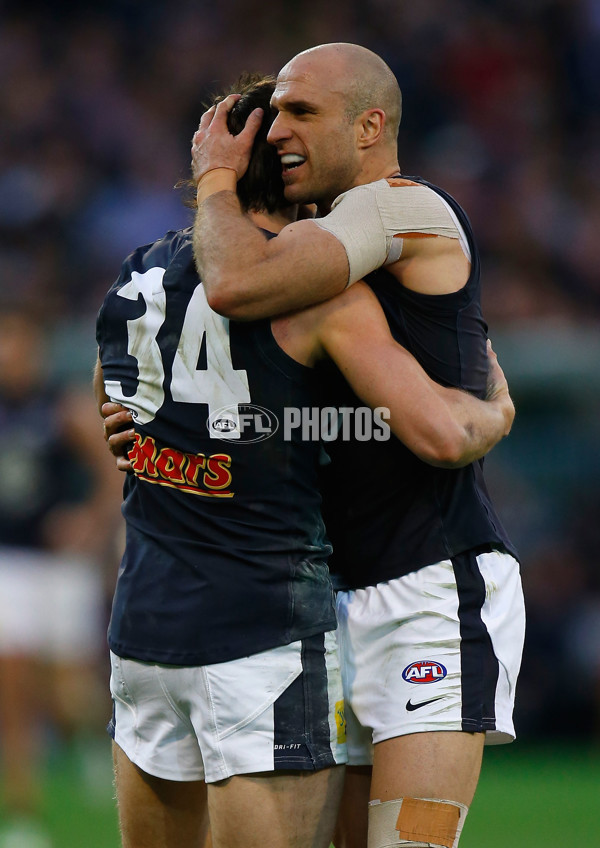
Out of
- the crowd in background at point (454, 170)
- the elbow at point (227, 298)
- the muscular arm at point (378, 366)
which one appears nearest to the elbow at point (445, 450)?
the muscular arm at point (378, 366)

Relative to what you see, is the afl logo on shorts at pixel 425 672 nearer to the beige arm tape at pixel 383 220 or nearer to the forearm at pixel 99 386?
the beige arm tape at pixel 383 220

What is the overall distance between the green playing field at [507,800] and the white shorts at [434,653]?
3340mm

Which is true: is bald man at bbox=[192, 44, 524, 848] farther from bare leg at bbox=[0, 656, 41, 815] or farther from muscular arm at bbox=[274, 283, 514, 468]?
bare leg at bbox=[0, 656, 41, 815]

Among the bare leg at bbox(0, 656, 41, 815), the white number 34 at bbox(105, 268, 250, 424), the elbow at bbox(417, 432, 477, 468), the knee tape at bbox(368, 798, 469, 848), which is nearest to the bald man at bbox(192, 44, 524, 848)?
the knee tape at bbox(368, 798, 469, 848)

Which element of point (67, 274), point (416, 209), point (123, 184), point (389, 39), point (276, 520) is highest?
point (389, 39)

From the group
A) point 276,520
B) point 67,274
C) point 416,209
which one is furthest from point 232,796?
point 67,274

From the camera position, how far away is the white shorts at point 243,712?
2.96 m

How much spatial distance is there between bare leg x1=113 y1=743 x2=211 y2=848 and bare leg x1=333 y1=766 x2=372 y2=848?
1.43 feet

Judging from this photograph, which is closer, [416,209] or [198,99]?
[416,209]

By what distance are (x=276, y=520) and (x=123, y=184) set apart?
27.5 feet

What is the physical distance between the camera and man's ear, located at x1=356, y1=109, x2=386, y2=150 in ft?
11.2

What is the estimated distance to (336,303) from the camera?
9.96 ft

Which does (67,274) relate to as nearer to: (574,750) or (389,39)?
(389,39)

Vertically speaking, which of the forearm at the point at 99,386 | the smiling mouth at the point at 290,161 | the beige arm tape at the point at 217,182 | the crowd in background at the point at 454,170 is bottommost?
the forearm at the point at 99,386
